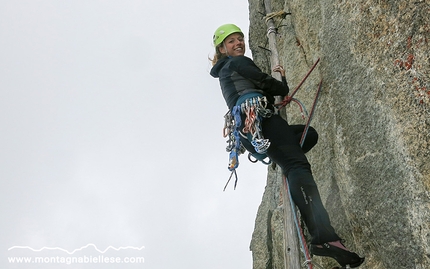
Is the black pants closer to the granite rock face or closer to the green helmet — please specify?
the granite rock face

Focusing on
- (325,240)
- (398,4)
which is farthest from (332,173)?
(398,4)

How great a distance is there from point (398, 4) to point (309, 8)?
7.99 feet

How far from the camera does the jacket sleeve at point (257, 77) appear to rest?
15.4ft

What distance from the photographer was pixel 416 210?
12.3 ft

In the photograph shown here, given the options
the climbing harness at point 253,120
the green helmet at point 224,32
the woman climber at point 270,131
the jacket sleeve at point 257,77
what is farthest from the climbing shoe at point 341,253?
the green helmet at point 224,32

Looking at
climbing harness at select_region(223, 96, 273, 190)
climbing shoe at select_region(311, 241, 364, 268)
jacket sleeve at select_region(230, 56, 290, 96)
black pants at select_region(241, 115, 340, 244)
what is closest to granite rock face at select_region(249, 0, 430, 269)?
climbing shoe at select_region(311, 241, 364, 268)

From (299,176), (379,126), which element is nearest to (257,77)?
(299,176)

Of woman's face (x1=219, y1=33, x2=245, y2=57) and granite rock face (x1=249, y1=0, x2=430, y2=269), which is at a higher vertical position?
woman's face (x1=219, y1=33, x2=245, y2=57)

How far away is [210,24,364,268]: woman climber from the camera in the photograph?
397 centimetres

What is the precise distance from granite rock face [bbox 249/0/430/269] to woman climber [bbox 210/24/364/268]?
1.64 feet

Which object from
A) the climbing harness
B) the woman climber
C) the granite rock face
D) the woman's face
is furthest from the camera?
the woman's face

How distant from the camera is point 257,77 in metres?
4.69

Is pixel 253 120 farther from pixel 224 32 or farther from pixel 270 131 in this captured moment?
pixel 224 32

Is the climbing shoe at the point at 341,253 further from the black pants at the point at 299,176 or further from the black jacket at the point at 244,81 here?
the black jacket at the point at 244,81
